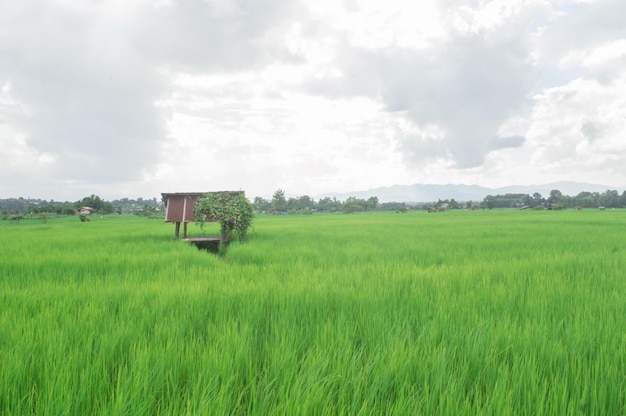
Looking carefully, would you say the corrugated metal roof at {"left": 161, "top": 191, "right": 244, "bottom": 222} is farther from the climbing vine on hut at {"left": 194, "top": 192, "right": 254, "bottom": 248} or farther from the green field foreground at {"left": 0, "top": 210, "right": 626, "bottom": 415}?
the green field foreground at {"left": 0, "top": 210, "right": 626, "bottom": 415}

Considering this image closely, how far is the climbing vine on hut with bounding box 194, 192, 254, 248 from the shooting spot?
1101cm

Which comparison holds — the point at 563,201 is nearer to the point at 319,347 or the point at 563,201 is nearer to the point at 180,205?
the point at 180,205

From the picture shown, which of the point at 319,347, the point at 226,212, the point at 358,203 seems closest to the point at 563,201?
the point at 358,203

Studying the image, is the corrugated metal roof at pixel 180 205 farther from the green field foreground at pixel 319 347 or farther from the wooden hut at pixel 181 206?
the green field foreground at pixel 319 347

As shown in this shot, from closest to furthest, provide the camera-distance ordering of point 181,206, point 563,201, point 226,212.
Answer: point 226,212
point 181,206
point 563,201

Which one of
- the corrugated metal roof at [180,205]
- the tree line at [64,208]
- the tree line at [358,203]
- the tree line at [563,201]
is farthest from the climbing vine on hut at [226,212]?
the tree line at [563,201]

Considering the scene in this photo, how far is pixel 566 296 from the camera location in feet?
12.1

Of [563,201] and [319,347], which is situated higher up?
[563,201]

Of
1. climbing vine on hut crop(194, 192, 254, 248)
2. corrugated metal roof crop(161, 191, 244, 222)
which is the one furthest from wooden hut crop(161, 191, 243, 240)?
climbing vine on hut crop(194, 192, 254, 248)

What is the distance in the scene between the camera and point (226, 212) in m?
11.0

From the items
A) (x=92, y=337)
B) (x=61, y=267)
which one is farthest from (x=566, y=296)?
(x=61, y=267)

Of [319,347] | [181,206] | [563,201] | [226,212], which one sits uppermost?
[563,201]

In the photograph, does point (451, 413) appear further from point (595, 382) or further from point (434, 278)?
point (434, 278)

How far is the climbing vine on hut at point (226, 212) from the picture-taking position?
11.0 metres
